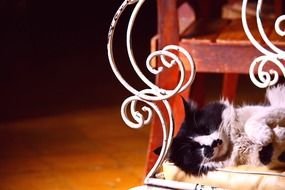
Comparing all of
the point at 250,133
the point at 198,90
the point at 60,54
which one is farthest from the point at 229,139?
the point at 60,54

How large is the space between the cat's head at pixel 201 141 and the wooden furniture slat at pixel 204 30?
1.73 feet

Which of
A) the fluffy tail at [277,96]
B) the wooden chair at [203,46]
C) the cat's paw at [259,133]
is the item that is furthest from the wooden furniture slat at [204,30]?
the cat's paw at [259,133]

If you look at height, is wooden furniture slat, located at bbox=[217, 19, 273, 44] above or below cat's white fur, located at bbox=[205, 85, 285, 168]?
above

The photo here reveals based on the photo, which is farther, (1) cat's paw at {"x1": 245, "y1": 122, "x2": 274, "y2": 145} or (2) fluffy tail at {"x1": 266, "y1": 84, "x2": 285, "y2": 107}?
(2) fluffy tail at {"x1": 266, "y1": 84, "x2": 285, "y2": 107}

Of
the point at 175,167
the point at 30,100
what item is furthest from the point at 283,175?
the point at 30,100

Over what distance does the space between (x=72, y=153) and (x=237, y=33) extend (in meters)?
0.76

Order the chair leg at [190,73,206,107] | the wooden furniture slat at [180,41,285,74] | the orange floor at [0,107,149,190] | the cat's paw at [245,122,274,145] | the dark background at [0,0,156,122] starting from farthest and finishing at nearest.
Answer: the dark background at [0,0,156,122]
the chair leg at [190,73,206,107]
the orange floor at [0,107,149,190]
the wooden furniture slat at [180,41,285,74]
the cat's paw at [245,122,274,145]

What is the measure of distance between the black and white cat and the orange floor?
772mm

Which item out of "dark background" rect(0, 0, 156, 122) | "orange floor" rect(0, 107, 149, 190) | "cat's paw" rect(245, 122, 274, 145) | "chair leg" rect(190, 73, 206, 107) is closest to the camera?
"cat's paw" rect(245, 122, 274, 145)

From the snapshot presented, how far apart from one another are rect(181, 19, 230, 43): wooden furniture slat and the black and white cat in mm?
541

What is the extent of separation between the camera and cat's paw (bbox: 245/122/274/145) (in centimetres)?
127

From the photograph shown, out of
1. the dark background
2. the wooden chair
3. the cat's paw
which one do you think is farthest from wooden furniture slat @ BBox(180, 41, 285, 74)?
the dark background

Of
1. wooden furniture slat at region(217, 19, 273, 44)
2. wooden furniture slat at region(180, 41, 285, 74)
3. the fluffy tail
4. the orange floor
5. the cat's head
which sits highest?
wooden furniture slat at region(217, 19, 273, 44)

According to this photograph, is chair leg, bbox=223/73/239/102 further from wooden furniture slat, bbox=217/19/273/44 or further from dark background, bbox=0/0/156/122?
dark background, bbox=0/0/156/122
